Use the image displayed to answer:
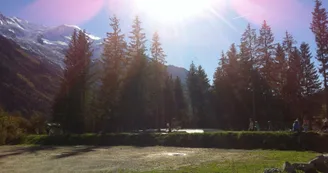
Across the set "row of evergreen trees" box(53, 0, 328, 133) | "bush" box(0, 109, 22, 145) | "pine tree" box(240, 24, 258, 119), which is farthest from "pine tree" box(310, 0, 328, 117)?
"bush" box(0, 109, 22, 145)

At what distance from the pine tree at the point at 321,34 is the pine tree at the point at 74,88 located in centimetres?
3076

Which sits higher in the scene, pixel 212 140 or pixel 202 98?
pixel 202 98

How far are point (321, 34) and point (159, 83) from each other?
23437mm

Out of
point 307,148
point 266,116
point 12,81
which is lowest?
point 307,148

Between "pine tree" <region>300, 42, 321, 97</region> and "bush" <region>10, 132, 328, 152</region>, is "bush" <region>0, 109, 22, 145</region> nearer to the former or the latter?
"bush" <region>10, 132, 328, 152</region>

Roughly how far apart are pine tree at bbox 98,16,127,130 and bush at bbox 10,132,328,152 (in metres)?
9.68

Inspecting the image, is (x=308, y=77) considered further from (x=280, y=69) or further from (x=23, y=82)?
(x=23, y=82)

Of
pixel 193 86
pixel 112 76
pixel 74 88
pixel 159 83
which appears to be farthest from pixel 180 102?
pixel 74 88

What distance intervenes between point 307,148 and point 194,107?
4848 cm

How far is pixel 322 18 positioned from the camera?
4759 centimetres

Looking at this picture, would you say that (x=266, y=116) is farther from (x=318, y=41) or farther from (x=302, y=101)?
(x=318, y=41)

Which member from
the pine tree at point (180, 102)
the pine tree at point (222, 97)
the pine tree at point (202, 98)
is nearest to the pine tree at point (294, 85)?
the pine tree at point (222, 97)

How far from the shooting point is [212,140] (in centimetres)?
3275

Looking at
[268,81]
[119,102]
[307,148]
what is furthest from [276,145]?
[268,81]
